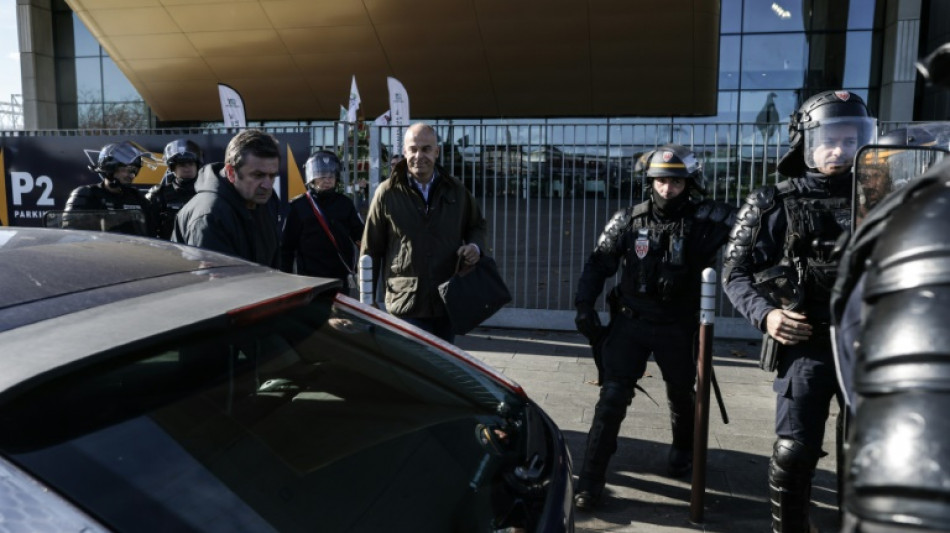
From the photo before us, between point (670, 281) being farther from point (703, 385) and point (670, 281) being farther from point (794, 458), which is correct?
point (794, 458)

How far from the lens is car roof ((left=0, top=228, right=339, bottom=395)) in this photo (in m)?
1.28

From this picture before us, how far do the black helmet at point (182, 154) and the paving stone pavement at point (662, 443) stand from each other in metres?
3.40

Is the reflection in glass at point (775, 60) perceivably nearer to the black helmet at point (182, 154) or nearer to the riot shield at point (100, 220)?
the black helmet at point (182, 154)

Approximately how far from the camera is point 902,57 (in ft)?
54.4

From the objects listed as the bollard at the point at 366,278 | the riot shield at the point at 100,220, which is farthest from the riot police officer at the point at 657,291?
the riot shield at the point at 100,220

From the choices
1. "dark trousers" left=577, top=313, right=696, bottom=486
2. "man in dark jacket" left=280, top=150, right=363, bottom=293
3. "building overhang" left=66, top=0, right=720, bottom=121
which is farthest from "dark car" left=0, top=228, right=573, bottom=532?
"building overhang" left=66, top=0, right=720, bottom=121

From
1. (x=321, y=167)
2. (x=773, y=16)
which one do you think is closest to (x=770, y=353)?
(x=321, y=167)

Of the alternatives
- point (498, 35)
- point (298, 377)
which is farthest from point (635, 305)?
point (498, 35)

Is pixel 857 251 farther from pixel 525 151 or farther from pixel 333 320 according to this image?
pixel 525 151

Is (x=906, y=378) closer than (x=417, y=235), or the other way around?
(x=906, y=378)

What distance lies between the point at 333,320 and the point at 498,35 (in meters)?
17.0

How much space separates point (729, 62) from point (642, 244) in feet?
55.1

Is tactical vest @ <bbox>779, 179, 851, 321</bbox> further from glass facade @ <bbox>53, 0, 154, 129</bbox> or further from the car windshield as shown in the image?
glass facade @ <bbox>53, 0, 154, 129</bbox>

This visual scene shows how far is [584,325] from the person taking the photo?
12.7 ft
